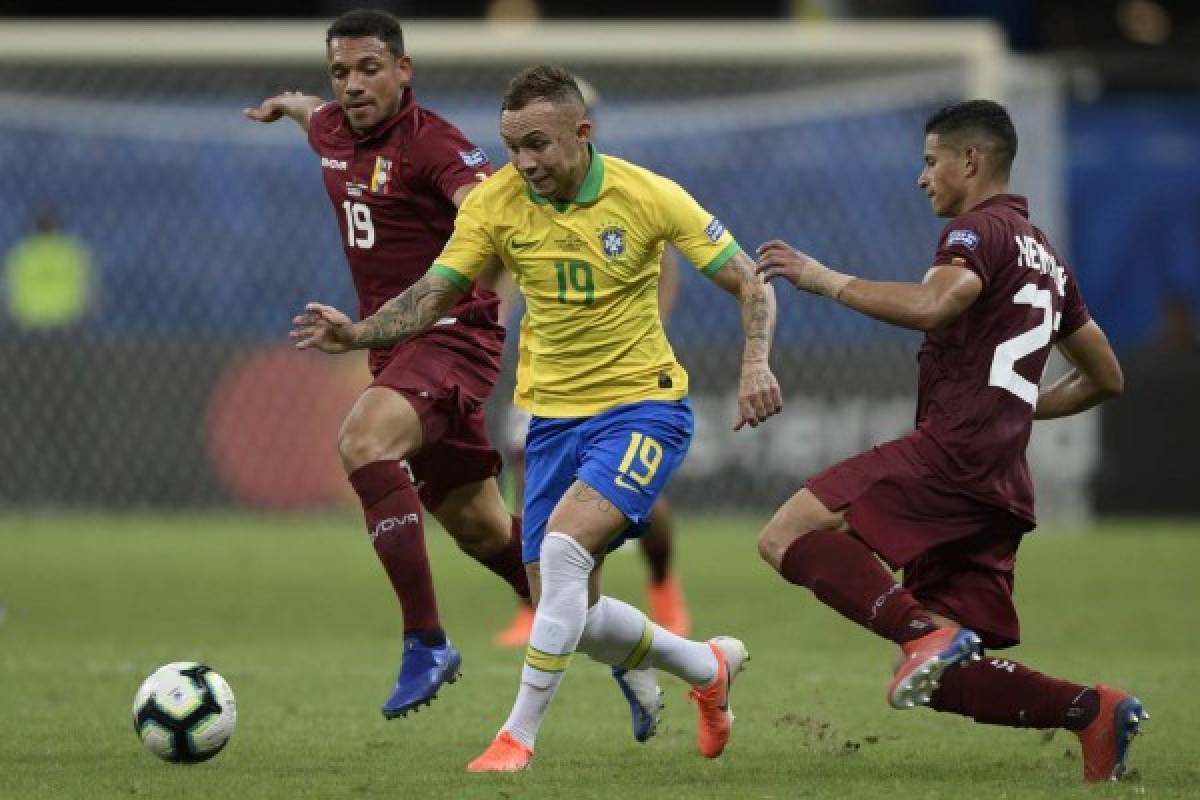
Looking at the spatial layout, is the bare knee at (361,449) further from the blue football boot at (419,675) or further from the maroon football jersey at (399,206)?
the blue football boot at (419,675)

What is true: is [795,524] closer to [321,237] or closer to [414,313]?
[414,313]

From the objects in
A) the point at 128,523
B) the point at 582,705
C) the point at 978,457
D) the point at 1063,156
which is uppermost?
the point at 1063,156

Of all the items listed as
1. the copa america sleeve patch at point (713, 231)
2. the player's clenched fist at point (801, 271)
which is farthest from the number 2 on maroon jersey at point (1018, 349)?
the copa america sleeve patch at point (713, 231)

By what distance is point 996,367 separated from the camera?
21.5ft

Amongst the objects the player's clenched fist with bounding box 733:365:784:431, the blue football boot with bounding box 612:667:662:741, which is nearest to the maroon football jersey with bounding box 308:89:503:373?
the blue football boot with bounding box 612:667:662:741

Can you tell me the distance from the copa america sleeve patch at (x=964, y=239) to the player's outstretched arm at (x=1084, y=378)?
714 millimetres

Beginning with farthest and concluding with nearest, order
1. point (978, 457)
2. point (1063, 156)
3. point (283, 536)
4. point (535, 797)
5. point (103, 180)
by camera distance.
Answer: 1. point (1063, 156)
2. point (103, 180)
3. point (283, 536)
4. point (978, 457)
5. point (535, 797)

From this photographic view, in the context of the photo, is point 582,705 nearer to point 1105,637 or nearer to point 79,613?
point 1105,637

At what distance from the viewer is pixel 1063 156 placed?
2019cm

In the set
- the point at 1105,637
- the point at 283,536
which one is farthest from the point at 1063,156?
the point at 1105,637

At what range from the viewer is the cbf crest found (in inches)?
269

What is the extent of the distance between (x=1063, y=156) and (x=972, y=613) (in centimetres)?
1416

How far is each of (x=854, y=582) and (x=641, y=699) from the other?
3.76 ft

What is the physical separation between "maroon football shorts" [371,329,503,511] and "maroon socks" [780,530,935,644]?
168cm
